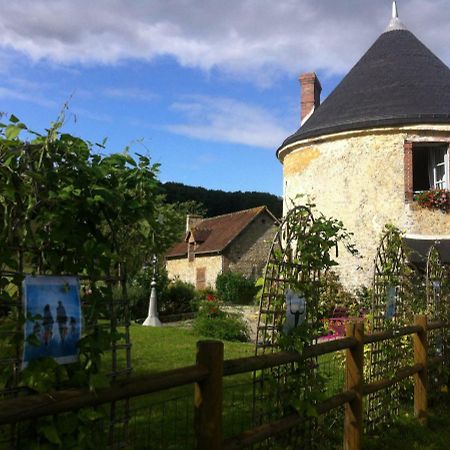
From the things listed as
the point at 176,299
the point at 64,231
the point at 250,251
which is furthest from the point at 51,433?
the point at 250,251

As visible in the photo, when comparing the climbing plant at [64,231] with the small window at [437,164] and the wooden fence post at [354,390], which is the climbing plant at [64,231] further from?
the small window at [437,164]

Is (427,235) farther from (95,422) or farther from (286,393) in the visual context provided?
(95,422)

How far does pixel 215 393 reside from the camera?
275cm

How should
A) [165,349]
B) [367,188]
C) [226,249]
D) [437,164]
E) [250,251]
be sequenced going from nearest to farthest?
[165,349] → [367,188] → [437,164] → [226,249] → [250,251]

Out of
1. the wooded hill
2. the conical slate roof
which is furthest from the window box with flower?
the wooded hill

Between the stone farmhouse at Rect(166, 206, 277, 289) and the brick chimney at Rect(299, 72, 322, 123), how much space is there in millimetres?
7046

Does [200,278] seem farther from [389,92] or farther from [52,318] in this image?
[52,318]

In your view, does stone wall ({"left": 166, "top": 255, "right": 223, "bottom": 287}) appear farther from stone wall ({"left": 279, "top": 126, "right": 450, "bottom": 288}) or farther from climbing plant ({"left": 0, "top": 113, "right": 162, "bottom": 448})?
climbing plant ({"left": 0, "top": 113, "right": 162, "bottom": 448})

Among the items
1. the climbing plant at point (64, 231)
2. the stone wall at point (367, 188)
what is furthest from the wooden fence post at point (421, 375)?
the stone wall at point (367, 188)

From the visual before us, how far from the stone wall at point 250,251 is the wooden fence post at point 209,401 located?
71.7 ft

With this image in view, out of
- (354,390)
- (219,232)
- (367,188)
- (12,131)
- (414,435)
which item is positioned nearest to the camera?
(12,131)

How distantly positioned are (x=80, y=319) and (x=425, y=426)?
4.43m

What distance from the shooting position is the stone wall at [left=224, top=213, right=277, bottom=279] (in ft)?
82.0

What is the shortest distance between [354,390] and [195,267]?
23.1 m
